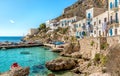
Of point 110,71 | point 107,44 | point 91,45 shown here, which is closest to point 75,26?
point 91,45

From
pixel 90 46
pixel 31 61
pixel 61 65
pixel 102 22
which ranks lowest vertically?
pixel 31 61

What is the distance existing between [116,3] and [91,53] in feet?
32.3

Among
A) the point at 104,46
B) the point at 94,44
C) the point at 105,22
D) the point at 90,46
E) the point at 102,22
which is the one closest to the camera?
the point at 104,46

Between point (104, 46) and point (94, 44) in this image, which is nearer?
point (104, 46)

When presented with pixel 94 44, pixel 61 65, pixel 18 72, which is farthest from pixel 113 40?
pixel 18 72

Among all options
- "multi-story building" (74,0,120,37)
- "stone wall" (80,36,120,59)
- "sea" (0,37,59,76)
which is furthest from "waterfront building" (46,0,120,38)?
"sea" (0,37,59,76)

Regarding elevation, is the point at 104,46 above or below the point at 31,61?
above

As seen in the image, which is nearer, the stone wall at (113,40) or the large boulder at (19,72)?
the large boulder at (19,72)

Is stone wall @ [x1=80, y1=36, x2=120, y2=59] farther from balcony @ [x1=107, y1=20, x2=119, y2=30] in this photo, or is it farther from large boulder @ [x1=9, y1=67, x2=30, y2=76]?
large boulder @ [x1=9, y1=67, x2=30, y2=76]

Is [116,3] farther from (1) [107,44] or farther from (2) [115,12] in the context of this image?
(1) [107,44]

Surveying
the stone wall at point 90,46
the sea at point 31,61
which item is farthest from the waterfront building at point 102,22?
the sea at point 31,61

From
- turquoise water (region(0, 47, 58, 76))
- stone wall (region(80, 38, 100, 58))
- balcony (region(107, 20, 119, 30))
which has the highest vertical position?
balcony (region(107, 20, 119, 30))

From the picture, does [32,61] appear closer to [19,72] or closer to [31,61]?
[31,61]

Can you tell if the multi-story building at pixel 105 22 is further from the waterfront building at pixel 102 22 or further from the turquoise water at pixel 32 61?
the turquoise water at pixel 32 61
